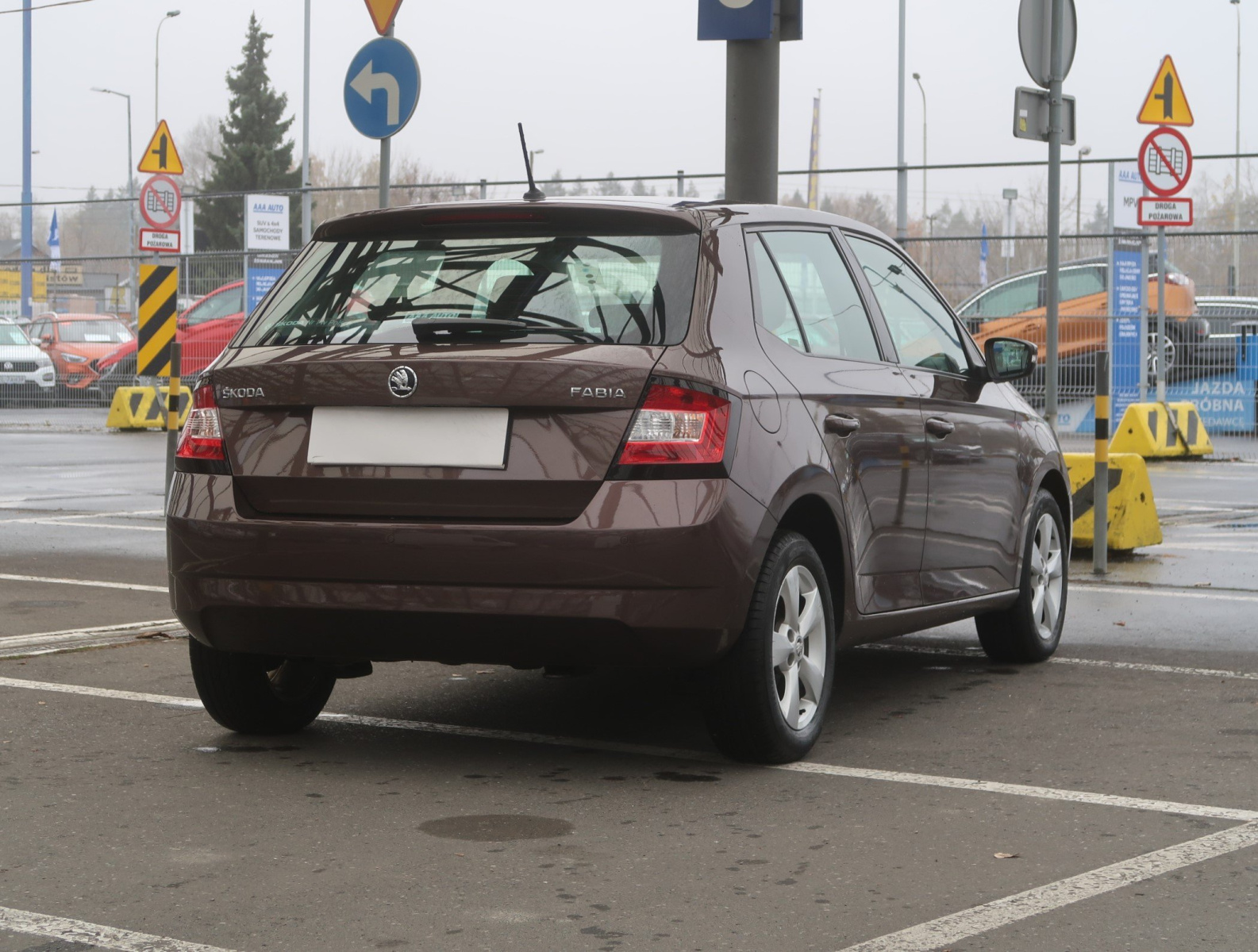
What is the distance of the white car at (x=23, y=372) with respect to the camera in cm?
3256

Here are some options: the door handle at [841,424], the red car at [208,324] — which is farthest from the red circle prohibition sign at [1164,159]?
the red car at [208,324]

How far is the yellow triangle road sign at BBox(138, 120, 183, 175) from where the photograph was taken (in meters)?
18.8

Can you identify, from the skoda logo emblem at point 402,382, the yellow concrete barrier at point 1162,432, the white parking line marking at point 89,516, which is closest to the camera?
the skoda logo emblem at point 402,382

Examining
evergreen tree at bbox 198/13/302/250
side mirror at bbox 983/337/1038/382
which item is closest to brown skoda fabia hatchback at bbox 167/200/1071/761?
side mirror at bbox 983/337/1038/382

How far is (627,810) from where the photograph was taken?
4.91 metres

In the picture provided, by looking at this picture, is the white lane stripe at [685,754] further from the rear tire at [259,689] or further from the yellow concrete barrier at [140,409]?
the yellow concrete barrier at [140,409]

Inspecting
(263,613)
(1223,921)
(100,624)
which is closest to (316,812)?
(263,613)

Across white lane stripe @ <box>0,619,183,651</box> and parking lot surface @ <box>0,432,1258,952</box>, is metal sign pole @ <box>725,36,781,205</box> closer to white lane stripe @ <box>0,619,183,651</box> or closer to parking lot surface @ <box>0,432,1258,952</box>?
parking lot surface @ <box>0,432,1258,952</box>

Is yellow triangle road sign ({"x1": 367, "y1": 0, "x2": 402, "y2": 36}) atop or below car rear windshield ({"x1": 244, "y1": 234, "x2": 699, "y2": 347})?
atop

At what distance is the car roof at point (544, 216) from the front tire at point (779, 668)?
0.97 m

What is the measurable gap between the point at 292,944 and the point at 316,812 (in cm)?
114

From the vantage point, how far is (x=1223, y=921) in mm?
3895

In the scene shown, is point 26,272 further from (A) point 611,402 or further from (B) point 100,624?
(A) point 611,402

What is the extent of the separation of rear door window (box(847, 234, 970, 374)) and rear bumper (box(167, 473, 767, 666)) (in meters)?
1.63
